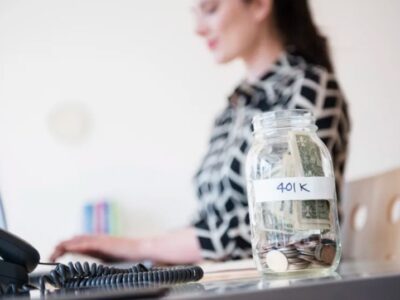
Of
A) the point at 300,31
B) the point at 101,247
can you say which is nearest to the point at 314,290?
the point at 101,247

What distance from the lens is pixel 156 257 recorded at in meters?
1.41

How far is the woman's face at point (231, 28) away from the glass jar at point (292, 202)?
107 cm

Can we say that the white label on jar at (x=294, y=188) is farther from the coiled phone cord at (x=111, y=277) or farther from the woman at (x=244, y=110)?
the woman at (x=244, y=110)

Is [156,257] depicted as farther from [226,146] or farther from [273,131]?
[273,131]

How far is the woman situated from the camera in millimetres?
1230

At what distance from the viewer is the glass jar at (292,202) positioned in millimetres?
521

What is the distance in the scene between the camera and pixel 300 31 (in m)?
1.54

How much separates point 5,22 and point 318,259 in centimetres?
203

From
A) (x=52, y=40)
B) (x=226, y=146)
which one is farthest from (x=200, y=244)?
(x=52, y=40)

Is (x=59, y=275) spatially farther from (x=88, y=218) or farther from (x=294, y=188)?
(x=88, y=218)

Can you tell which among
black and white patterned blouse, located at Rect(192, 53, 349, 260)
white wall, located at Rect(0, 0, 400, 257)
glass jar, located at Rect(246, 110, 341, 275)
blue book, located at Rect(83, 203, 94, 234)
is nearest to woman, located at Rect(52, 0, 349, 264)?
black and white patterned blouse, located at Rect(192, 53, 349, 260)

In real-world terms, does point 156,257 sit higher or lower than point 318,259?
lower

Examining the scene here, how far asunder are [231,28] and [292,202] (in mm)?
1195

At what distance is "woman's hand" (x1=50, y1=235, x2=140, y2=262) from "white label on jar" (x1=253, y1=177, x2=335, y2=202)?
0.82 metres
